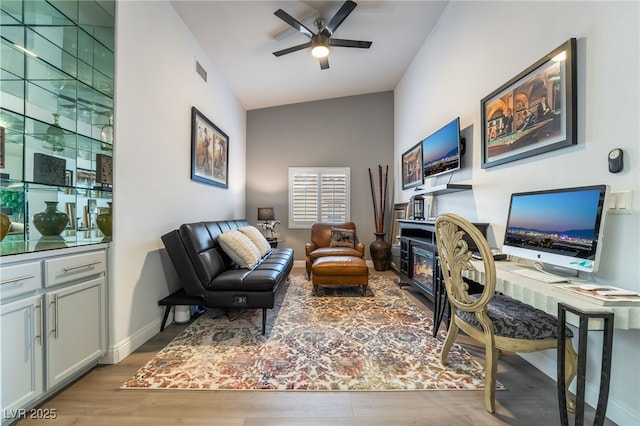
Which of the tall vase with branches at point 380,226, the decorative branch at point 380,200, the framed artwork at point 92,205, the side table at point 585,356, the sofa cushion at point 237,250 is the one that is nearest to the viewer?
the side table at point 585,356

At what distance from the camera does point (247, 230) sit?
3.73 m

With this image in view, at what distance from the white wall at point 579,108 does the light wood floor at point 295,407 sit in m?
0.41

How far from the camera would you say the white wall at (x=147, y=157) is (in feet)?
6.70

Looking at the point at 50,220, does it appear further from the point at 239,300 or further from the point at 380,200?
the point at 380,200

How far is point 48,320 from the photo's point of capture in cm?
151

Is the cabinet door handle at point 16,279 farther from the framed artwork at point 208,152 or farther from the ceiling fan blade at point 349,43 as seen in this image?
the ceiling fan blade at point 349,43

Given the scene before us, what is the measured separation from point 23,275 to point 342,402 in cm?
189

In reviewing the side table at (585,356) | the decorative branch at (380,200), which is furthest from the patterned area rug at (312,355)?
the decorative branch at (380,200)

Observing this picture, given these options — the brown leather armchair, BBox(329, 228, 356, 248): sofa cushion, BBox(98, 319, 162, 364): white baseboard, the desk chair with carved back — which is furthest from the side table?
BBox(329, 228, 356, 248): sofa cushion

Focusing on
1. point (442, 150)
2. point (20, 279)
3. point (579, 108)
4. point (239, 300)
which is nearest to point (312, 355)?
point (239, 300)

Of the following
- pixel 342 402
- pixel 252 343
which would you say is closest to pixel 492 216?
pixel 342 402

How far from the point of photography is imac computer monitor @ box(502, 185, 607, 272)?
1370 millimetres

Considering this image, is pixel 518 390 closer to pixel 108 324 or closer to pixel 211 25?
pixel 108 324

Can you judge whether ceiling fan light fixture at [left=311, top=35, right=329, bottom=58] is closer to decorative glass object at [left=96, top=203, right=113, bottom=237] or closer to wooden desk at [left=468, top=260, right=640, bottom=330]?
decorative glass object at [left=96, top=203, right=113, bottom=237]
